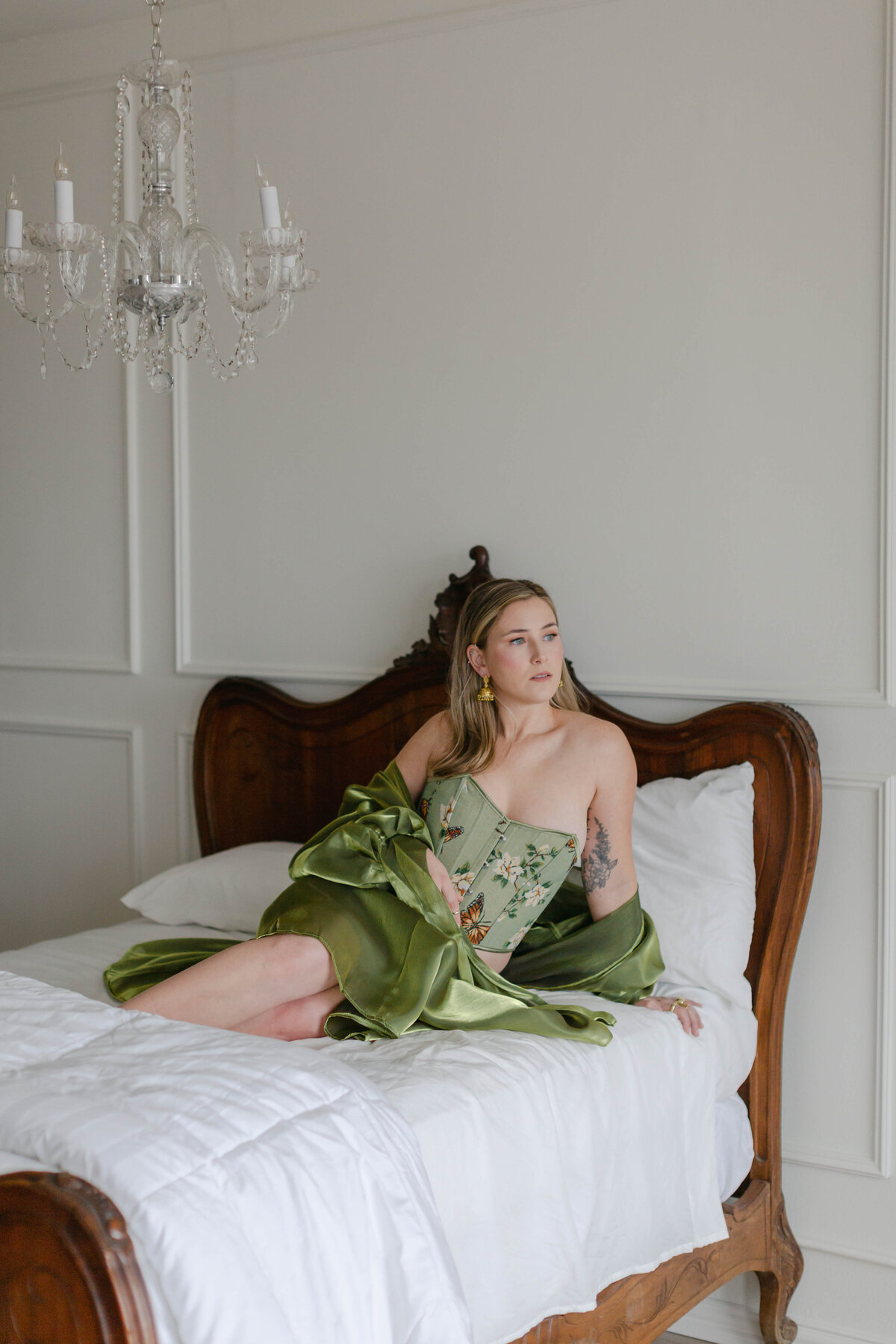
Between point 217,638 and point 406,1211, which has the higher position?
point 217,638

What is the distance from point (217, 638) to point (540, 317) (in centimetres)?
122

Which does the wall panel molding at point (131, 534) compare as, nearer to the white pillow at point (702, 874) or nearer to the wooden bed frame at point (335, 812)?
the wooden bed frame at point (335, 812)

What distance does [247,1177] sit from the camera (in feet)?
4.51

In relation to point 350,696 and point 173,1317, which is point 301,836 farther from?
point 173,1317

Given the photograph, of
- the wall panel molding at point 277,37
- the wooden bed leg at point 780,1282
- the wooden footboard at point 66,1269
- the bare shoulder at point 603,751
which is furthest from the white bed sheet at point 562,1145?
the wall panel molding at point 277,37

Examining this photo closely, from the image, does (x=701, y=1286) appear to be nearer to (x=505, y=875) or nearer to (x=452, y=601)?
(x=505, y=875)

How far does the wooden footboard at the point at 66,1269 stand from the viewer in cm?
118

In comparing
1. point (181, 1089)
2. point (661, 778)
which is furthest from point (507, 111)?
point (181, 1089)

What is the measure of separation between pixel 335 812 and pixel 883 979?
1.35 m

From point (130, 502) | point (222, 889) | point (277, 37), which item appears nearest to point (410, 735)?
point (222, 889)

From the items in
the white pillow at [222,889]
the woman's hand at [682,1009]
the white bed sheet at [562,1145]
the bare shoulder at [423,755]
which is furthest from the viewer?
the white pillow at [222,889]

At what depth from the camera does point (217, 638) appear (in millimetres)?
3375

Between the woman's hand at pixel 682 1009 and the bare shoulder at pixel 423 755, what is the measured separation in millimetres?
629

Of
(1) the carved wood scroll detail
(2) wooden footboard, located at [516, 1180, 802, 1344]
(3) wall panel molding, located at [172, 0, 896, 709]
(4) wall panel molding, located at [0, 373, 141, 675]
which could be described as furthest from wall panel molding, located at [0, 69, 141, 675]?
(2) wooden footboard, located at [516, 1180, 802, 1344]
